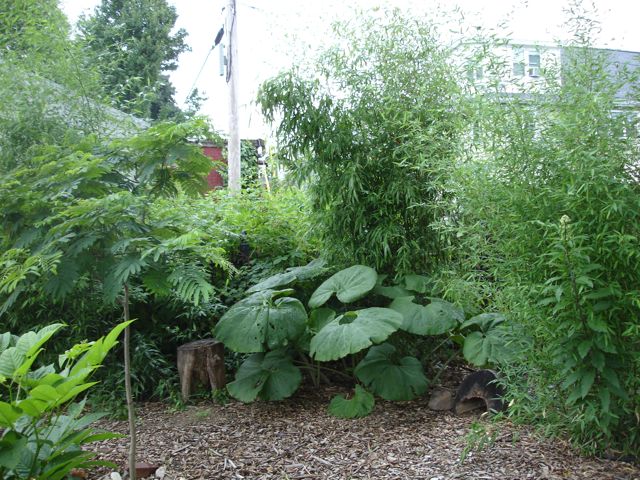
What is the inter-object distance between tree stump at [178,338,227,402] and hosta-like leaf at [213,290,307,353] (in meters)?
0.28

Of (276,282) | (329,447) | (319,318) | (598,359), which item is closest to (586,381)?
(598,359)

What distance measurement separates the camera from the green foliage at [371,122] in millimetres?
3758

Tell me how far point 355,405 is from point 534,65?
6.53 ft

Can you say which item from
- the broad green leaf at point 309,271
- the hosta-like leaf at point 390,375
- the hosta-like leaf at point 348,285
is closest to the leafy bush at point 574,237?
the hosta-like leaf at point 390,375

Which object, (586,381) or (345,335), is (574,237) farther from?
(345,335)

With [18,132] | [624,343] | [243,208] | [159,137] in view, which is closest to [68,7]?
[18,132]

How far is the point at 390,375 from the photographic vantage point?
349cm

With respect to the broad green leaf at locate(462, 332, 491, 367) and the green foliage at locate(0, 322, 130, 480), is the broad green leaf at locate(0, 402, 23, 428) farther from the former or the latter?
the broad green leaf at locate(462, 332, 491, 367)

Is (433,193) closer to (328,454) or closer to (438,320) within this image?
(438,320)

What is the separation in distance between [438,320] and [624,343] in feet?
3.97

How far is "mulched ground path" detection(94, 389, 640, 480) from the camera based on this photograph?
2578 mm

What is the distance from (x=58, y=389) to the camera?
2.02 m

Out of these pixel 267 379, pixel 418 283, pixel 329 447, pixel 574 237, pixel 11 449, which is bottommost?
pixel 329 447

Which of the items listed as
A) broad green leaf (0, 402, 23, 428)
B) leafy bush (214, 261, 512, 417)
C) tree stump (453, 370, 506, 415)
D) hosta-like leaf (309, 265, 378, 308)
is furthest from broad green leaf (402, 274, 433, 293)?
broad green leaf (0, 402, 23, 428)
